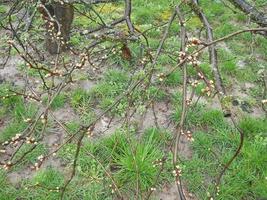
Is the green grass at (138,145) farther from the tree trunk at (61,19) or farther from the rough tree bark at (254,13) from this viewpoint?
the tree trunk at (61,19)

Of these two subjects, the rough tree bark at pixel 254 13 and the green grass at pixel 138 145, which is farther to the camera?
the green grass at pixel 138 145

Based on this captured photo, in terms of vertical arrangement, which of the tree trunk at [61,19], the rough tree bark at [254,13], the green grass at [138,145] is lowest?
the green grass at [138,145]

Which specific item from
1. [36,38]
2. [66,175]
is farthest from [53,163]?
[36,38]

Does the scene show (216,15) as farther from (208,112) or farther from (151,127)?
(151,127)

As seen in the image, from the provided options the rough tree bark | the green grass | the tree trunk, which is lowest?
the green grass

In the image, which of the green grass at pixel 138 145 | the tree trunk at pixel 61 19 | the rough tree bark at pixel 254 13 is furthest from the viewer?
the tree trunk at pixel 61 19

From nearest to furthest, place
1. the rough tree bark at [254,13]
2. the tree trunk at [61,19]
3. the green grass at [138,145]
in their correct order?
the rough tree bark at [254,13], the green grass at [138,145], the tree trunk at [61,19]

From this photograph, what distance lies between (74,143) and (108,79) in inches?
55.1

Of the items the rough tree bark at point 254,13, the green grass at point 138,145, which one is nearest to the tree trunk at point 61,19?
the green grass at point 138,145

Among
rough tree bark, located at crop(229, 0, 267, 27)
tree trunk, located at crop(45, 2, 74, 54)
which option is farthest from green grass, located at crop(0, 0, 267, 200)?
tree trunk, located at crop(45, 2, 74, 54)

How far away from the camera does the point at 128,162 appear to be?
13.3 ft

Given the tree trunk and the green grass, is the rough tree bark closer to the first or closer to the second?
the green grass

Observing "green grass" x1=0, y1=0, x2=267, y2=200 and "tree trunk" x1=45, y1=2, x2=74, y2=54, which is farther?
"tree trunk" x1=45, y1=2, x2=74, y2=54

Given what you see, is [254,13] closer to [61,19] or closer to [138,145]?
[138,145]
